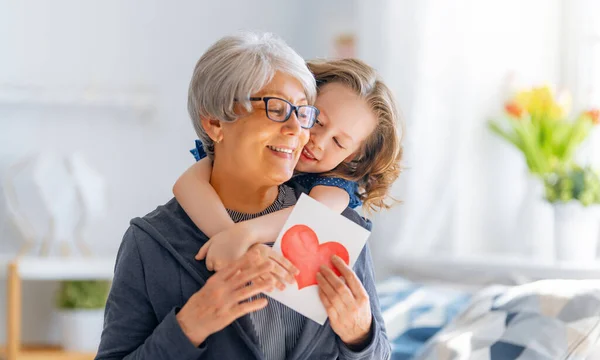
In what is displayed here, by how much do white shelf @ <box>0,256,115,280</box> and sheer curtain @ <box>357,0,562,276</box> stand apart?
1.34m

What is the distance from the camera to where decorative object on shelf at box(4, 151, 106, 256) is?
3971 millimetres

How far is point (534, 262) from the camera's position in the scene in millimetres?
3012

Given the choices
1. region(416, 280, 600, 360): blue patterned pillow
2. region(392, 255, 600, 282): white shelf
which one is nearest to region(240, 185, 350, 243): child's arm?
region(416, 280, 600, 360): blue patterned pillow

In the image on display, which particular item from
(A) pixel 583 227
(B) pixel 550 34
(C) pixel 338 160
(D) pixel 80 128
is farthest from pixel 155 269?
(D) pixel 80 128

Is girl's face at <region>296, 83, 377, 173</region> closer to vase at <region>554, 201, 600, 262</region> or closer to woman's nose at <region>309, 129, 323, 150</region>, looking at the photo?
woman's nose at <region>309, 129, 323, 150</region>

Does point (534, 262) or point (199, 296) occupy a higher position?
point (199, 296)

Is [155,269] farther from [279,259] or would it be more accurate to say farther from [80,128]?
[80,128]

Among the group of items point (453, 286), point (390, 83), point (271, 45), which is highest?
point (271, 45)

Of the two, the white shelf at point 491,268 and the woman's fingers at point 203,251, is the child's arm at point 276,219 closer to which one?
the woman's fingers at point 203,251

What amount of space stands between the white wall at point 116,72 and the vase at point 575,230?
168 cm

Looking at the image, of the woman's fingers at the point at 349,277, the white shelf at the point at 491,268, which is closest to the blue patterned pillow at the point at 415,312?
the white shelf at the point at 491,268

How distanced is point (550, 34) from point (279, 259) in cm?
241

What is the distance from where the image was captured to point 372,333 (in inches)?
54.7

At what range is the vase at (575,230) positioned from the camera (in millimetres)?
2916
